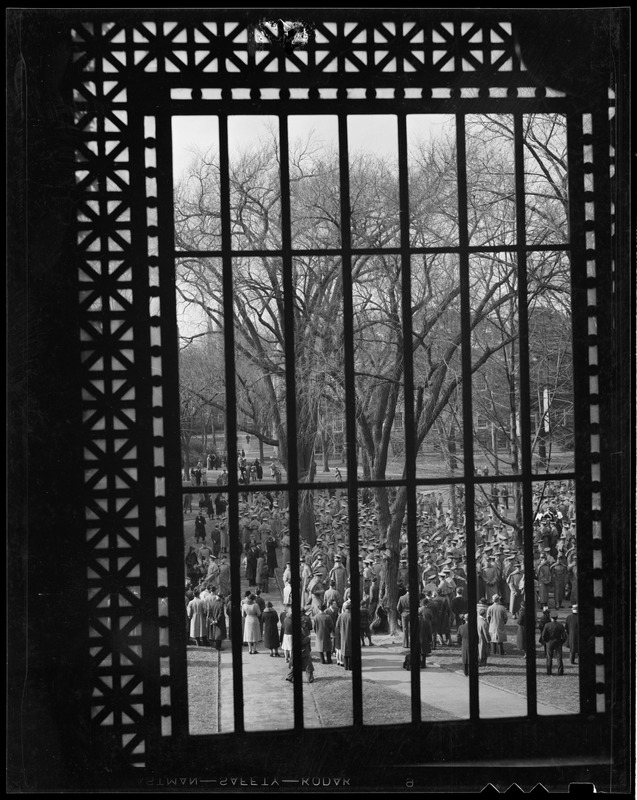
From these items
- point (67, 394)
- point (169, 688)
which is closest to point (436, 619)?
point (169, 688)

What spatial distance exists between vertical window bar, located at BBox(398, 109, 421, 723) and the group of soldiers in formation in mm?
1506

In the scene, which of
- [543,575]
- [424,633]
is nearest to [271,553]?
[424,633]

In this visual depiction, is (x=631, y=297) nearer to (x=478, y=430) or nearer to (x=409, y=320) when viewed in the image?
(x=409, y=320)

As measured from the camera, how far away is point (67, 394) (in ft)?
16.4

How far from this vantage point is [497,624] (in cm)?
938

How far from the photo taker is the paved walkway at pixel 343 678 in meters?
5.95

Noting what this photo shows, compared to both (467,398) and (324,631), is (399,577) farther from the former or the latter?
(467,398)

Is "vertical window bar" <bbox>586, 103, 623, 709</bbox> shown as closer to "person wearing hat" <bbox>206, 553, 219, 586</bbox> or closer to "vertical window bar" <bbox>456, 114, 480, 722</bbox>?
"vertical window bar" <bbox>456, 114, 480, 722</bbox>

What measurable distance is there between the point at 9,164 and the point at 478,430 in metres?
8.86

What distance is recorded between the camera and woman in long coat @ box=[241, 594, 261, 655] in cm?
815

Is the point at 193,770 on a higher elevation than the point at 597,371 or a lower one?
lower

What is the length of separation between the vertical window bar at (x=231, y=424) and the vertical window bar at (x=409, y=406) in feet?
3.60

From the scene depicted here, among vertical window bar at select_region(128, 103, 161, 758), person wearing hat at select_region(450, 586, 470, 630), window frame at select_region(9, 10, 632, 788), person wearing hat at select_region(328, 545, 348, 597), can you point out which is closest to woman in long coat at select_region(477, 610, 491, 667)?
person wearing hat at select_region(450, 586, 470, 630)

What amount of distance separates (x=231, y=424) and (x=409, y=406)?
3.79 feet
